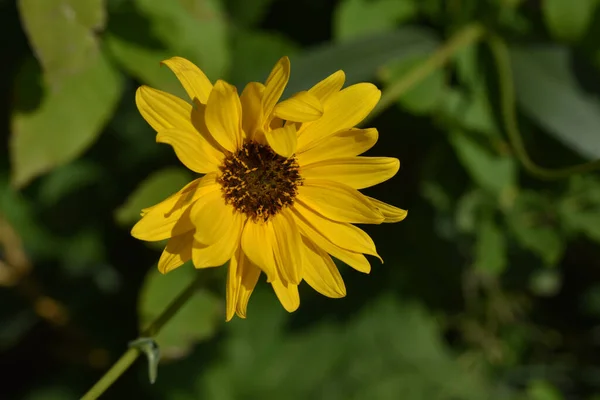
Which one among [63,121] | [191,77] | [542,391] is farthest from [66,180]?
[542,391]

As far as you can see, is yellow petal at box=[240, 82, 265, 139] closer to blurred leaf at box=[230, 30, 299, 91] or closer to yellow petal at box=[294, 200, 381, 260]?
yellow petal at box=[294, 200, 381, 260]

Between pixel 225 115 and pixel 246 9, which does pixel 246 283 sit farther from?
pixel 246 9

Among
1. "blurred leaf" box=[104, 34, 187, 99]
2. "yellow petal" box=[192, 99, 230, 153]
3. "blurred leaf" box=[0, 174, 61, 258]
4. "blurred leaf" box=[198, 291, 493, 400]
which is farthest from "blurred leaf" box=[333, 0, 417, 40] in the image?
"blurred leaf" box=[0, 174, 61, 258]

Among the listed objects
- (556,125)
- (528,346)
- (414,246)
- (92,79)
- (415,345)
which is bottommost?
(528,346)

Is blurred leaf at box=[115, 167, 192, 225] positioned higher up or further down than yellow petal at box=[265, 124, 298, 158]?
further down

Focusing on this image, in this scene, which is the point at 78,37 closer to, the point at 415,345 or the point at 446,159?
the point at 446,159

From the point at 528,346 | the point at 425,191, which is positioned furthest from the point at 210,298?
the point at 528,346

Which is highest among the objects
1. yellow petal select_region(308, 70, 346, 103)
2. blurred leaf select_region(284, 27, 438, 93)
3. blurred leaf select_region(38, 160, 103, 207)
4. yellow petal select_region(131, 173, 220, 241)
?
yellow petal select_region(308, 70, 346, 103)
